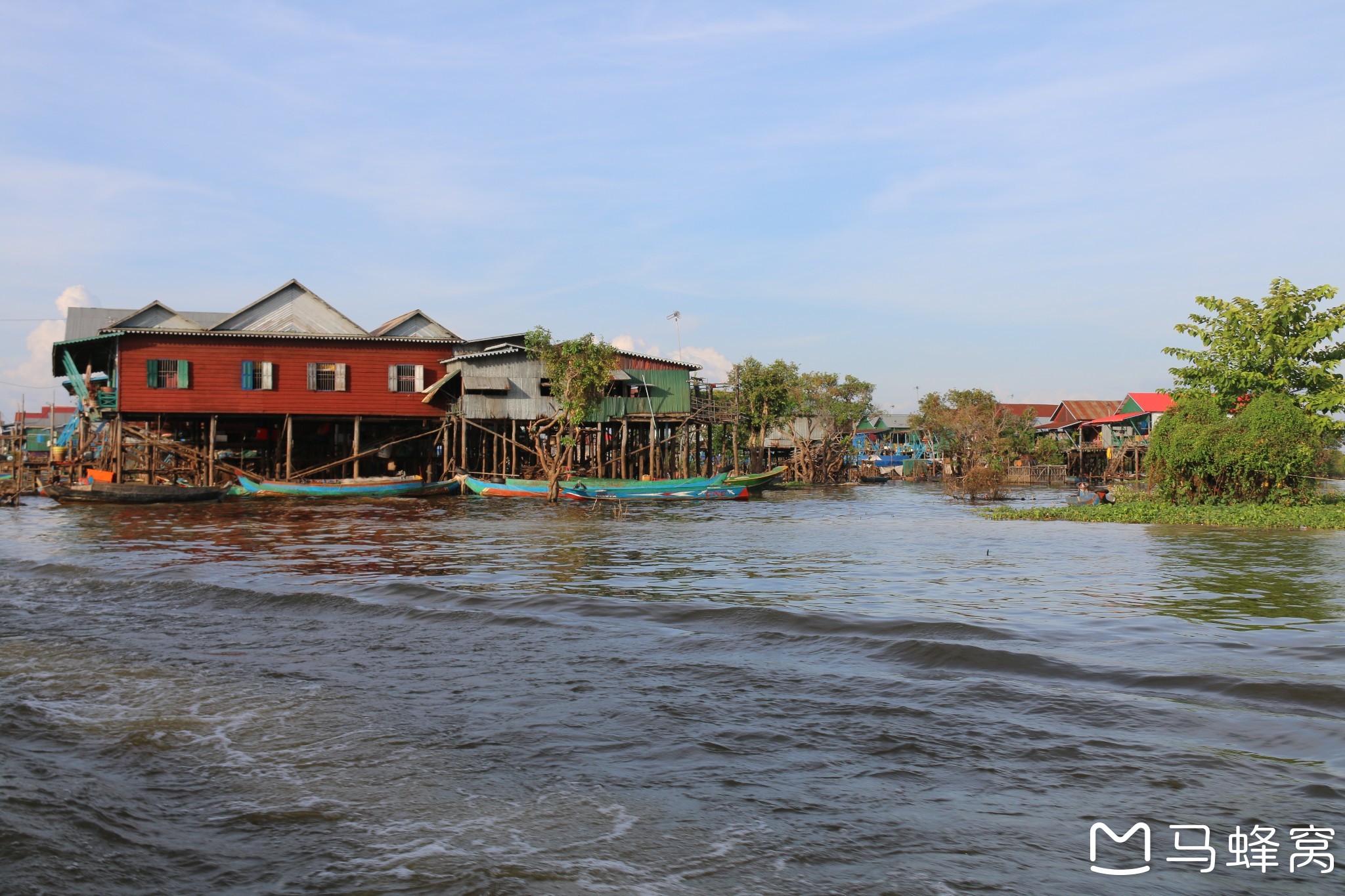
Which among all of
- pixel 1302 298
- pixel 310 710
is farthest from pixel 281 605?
pixel 1302 298

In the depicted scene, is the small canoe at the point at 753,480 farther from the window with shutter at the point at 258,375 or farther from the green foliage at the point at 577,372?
the window with shutter at the point at 258,375

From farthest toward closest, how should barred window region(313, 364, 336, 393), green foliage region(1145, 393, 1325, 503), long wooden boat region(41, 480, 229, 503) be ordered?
barred window region(313, 364, 336, 393) < long wooden boat region(41, 480, 229, 503) < green foliage region(1145, 393, 1325, 503)

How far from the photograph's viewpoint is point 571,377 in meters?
32.7

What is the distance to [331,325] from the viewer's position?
37156 mm

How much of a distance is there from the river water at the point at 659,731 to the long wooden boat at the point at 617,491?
20.2m

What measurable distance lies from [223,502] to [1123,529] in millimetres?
27752

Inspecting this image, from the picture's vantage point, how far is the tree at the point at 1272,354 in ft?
80.4

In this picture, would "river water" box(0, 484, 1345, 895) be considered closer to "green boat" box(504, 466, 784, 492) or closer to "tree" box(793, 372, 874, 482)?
"green boat" box(504, 466, 784, 492)

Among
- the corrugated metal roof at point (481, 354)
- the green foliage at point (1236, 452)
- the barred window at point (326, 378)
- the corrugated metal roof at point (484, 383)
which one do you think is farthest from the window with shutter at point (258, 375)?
the green foliage at point (1236, 452)

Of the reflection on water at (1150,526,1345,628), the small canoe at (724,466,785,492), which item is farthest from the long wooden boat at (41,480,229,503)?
the reflection on water at (1150,526,1345,628)

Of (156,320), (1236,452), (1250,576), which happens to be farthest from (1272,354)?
(156,320)

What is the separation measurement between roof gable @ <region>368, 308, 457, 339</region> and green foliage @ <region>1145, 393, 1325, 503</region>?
26.3 meters

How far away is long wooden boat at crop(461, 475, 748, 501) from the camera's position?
33.5 meters

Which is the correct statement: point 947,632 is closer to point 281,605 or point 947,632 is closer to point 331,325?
point 281,605
